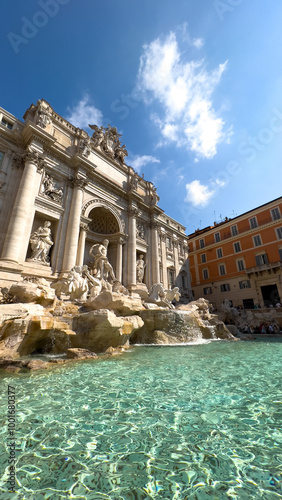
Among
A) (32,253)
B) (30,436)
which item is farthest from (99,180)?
(30,436)

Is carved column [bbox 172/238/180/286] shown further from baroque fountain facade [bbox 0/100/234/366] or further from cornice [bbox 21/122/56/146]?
cornice [bbox 21/122/56/146]

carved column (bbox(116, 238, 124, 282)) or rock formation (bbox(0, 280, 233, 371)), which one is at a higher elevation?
carved column (bbox(116, 238, 124, 282))

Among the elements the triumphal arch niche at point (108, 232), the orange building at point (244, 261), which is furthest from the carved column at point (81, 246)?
the orange building at point (244, 261)

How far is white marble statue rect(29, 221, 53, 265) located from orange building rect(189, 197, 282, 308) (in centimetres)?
2220

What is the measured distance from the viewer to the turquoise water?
162 cm

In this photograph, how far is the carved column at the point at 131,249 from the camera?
19.2 m

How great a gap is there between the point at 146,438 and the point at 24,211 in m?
13.3

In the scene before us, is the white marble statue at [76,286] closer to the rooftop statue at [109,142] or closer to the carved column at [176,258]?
the rooftop statue at [109,142]

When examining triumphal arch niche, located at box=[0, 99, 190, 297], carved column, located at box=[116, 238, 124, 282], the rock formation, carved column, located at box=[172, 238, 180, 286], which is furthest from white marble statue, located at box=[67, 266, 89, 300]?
carved column, located at box=[172, 238, 180, 286]

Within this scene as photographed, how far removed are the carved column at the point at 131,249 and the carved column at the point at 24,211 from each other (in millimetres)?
8984

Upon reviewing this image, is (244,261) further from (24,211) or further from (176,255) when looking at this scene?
(24,211)

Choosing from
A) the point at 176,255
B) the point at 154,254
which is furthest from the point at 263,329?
the point at 176,255

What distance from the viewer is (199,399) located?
3.24 m

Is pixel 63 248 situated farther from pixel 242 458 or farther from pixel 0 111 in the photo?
pixel 242 458
